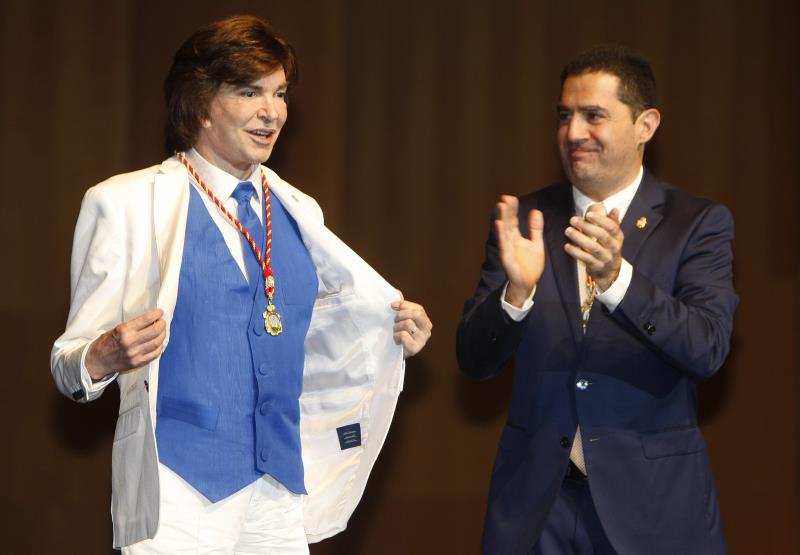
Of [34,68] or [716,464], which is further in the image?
[716,464]

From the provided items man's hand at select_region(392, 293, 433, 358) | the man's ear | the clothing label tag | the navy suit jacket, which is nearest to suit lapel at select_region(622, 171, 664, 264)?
the navy suit jacket

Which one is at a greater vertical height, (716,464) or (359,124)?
(359,124)

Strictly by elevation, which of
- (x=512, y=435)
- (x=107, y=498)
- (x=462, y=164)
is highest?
(x=462, y=164)

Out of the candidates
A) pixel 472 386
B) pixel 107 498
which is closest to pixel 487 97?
pixel 472 386

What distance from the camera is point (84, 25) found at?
3996mm

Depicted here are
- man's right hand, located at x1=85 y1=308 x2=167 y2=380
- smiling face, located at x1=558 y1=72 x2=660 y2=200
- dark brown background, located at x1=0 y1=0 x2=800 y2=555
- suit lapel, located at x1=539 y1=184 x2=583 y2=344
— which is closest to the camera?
man's right hand, located at x1=85 y1=308 x2=167 y2=380

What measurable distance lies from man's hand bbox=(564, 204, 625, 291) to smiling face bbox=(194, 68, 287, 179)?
29.7 inches

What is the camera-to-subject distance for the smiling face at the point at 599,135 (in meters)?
2.87

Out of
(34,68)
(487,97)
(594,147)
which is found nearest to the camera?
(594,147)

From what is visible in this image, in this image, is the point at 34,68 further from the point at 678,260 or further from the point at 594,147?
the point at 678,260

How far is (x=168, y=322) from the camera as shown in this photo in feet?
7.86

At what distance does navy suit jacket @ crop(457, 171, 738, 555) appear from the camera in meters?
2.61

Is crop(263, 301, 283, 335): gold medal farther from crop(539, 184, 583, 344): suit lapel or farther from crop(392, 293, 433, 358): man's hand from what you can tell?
crop(539, 184, 583, 344): suit lapel

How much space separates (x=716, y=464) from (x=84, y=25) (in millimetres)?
2809
